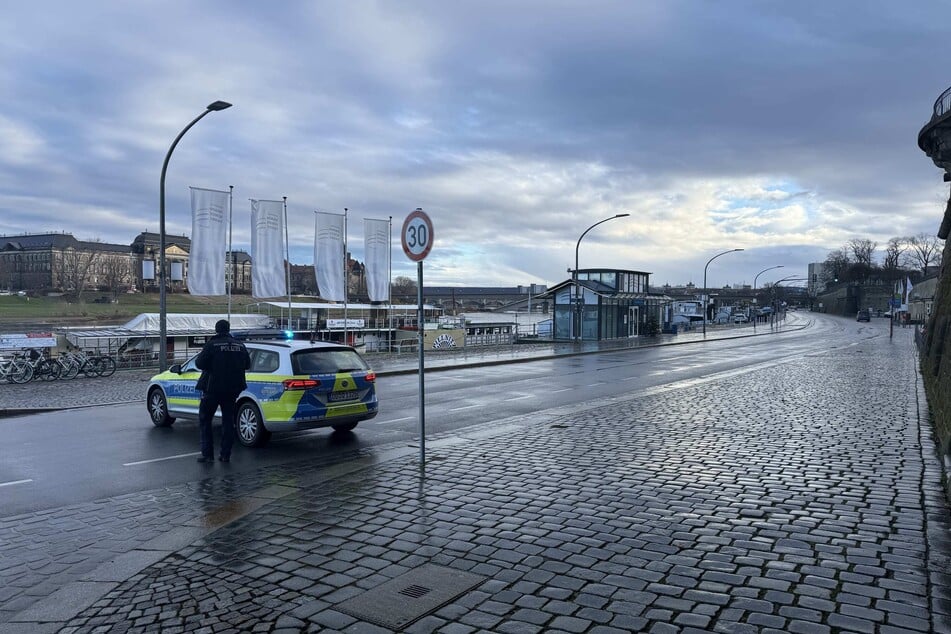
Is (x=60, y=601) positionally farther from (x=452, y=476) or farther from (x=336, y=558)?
(x=452, y=476)

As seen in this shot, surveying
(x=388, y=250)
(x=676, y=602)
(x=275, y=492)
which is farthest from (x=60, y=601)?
(x=388, y=250)

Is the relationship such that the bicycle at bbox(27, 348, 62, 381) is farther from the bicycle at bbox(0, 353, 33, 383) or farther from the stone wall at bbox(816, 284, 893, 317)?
the stone wall at bbox(816, 284, 893, 317)

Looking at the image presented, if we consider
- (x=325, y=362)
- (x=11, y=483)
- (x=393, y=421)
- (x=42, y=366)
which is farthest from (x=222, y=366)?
(x=42, y=366)

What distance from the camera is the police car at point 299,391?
9.62 metres

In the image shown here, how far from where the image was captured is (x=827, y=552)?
503cm

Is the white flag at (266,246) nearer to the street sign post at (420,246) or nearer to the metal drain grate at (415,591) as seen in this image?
the street sign post at (420,246)

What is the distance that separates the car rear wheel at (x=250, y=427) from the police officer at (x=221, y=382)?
3.07 feet

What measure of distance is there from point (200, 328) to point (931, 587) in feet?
150

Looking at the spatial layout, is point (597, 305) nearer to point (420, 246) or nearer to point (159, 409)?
point (159, 409)

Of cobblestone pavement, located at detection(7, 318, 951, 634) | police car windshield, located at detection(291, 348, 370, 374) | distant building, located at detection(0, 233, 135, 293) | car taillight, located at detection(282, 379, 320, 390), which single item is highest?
distant building, located at detection(0, 233, 135, 293)

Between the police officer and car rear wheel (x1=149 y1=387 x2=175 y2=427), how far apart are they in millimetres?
3203

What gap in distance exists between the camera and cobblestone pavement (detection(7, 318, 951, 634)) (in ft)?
13.4

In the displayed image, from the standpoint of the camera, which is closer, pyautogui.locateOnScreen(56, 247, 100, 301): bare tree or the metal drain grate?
the metal drain grate

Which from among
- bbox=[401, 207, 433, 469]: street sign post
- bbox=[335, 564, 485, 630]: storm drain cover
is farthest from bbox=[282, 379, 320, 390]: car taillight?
bbox=[335, 564, 485, 630]: storm drain cover
